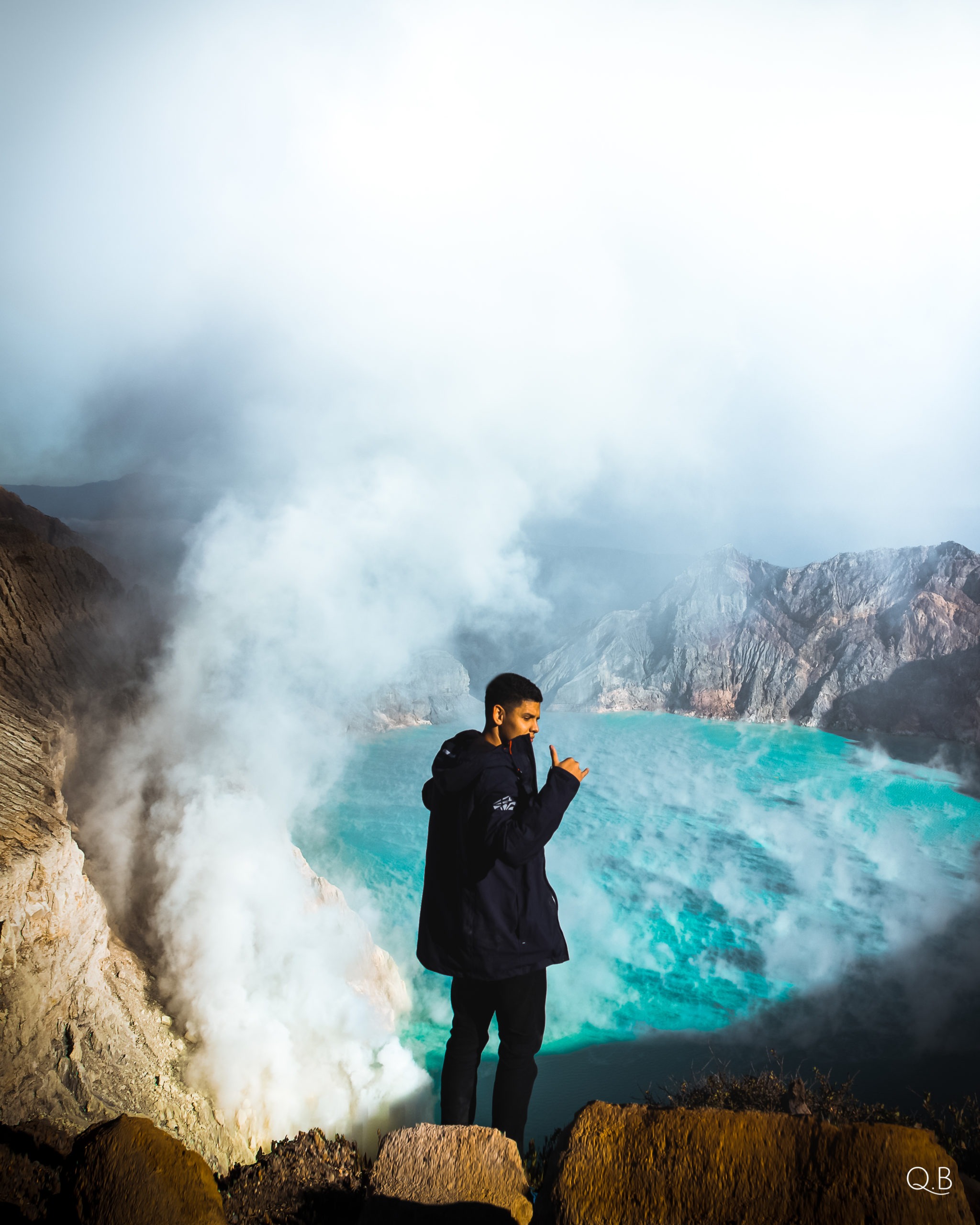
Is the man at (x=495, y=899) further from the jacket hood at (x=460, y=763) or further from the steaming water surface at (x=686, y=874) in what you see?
the steaming water surface at (x=686, y=874)

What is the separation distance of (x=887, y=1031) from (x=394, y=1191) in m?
5.79

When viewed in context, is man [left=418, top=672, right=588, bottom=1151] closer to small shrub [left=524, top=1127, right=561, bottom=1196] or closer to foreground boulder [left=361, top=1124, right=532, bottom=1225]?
foreground boulder [left=361, top=1124, right=532, bottom=1225]

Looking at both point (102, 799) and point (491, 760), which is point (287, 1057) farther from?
point (491, 760)

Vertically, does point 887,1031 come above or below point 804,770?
below

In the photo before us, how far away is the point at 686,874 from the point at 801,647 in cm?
1681

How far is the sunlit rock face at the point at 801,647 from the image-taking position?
1927cm

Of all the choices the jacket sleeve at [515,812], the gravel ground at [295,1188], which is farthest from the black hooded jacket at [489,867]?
the gravel ground at [295,1188]

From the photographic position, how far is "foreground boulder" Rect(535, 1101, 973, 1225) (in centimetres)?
133

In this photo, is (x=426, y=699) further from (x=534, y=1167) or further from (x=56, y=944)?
Answer: (x=534, y=1167)

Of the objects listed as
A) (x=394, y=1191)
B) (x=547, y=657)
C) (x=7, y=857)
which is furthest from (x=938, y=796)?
(x=7, y=857)

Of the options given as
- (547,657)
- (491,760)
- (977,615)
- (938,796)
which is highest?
(977,615)

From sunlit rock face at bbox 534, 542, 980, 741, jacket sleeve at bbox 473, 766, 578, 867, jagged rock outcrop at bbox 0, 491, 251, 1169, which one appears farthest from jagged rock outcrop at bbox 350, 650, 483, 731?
jacket sleeve at bbox 473, 766, 578, 867

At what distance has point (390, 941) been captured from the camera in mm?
6188

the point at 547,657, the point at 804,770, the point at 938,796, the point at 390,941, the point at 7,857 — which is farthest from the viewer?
the point at 547,657
